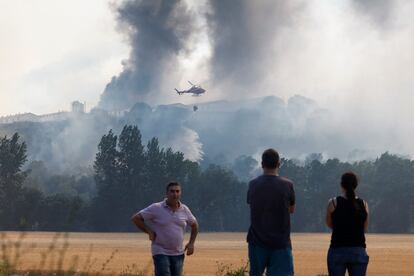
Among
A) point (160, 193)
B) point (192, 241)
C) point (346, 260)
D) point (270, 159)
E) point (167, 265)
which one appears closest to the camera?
point (270, 159)

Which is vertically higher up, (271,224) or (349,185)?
(349,185)

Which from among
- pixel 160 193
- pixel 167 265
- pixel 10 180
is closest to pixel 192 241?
pixel 167 265

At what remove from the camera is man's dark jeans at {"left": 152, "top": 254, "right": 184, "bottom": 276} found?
474 inches

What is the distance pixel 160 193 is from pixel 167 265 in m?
108

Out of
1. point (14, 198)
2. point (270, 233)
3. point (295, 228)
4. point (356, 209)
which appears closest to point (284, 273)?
point (270, 233)

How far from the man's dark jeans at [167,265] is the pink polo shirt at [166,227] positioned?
0.06 metres

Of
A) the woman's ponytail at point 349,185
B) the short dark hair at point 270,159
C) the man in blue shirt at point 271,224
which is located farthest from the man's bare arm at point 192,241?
the woman's ponytail at point 349,185

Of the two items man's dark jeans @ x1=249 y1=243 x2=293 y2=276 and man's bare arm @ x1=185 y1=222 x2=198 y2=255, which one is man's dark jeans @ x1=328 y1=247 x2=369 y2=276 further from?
man's bare arm @ x1=185 y1=222 x2=198 y2=255

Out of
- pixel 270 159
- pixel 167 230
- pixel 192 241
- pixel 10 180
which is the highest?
pixel 10 180

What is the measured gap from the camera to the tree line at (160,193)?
10925 centimetres

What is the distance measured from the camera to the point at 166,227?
12.2 m

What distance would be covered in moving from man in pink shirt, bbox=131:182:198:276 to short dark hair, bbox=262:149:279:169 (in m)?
1.62

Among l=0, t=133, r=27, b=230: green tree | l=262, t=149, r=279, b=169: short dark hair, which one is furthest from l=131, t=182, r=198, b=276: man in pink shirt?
l=0, t=133, r=27, b=230: green tree

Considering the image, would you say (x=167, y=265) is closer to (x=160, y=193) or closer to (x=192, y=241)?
(x=192, y=241)
